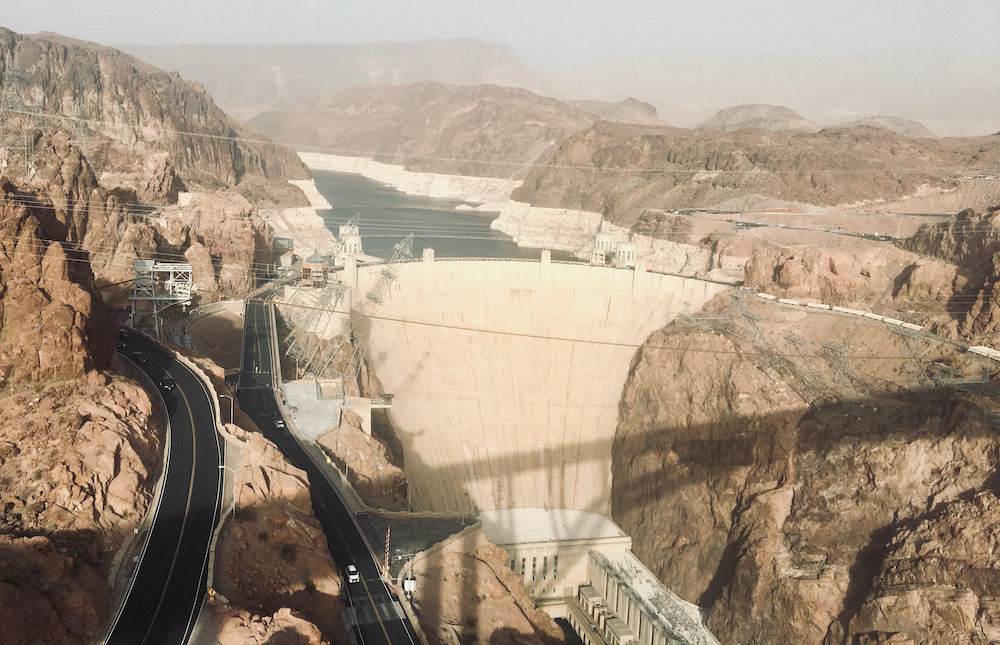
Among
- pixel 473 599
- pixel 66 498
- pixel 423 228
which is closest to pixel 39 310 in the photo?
pixel 66 498

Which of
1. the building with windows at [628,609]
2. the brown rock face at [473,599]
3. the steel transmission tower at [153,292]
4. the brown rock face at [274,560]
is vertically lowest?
the building with windows at [628,609]

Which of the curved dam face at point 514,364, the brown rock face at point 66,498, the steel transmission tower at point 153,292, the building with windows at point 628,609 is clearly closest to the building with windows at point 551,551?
the building with windows at point 628,609

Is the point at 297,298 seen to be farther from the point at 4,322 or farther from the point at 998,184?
the point at 998,184

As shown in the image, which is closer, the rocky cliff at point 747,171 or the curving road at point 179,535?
the curving road at point 179,535

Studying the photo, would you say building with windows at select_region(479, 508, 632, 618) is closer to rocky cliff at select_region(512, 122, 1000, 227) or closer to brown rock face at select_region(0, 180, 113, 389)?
brown rock face at select_region(0, 180, 113, 389)

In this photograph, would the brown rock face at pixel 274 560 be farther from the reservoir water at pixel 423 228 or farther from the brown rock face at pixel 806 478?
the reservoir water at pixel 423 228

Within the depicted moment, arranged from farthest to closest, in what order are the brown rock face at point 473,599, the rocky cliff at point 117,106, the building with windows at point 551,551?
the rocky cliff at point 117,106
the building with windows at point 551,551
the brown rock face at point 473,599

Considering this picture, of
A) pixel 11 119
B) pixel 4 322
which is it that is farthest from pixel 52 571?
pixel 11 119

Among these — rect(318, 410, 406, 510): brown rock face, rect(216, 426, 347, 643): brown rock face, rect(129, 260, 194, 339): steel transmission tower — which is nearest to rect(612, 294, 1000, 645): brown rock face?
rect(318, 410, 406, 510): brown rock face
